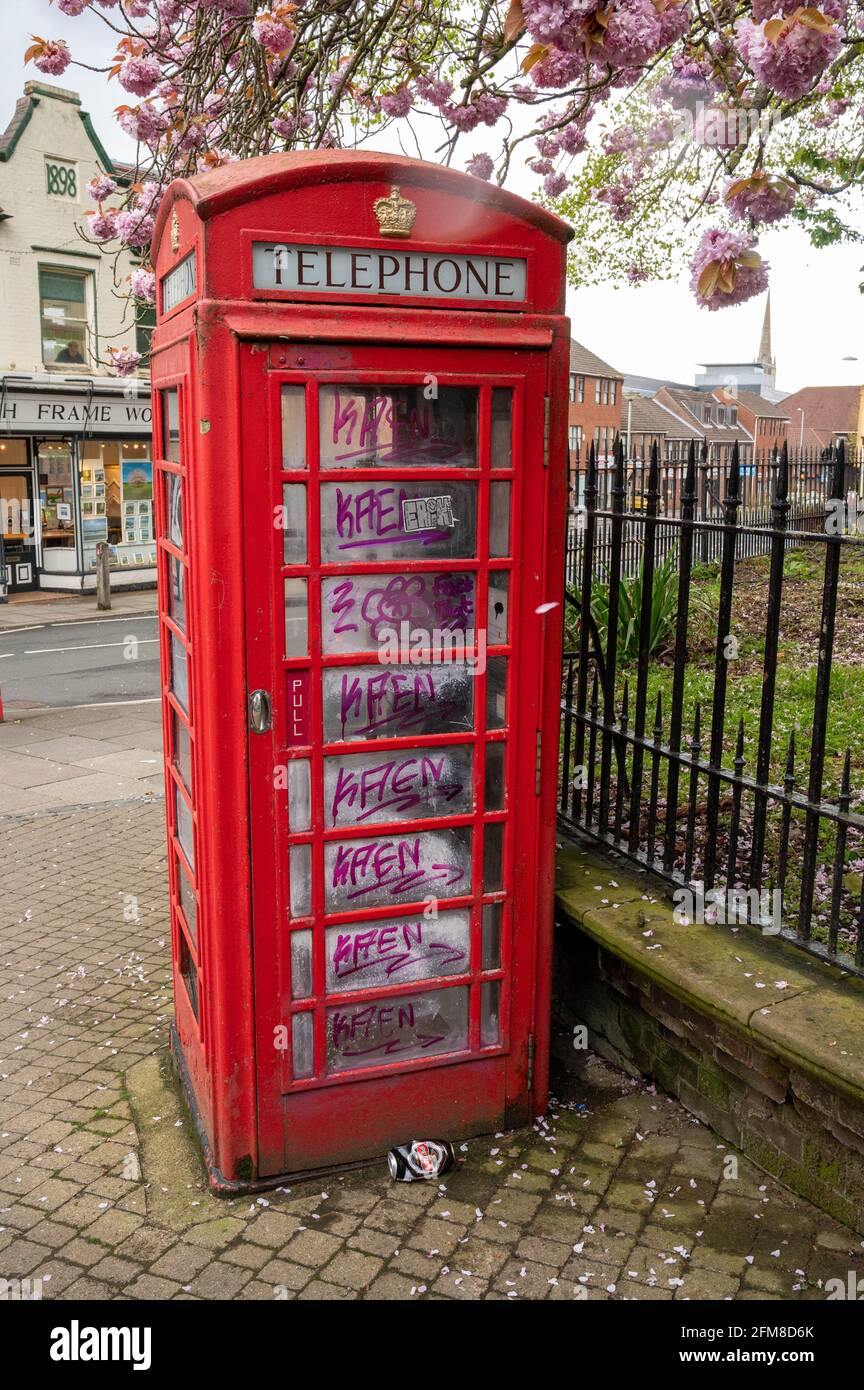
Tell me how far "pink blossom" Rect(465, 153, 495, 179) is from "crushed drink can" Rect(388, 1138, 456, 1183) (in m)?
5.89

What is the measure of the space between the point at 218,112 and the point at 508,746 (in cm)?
501

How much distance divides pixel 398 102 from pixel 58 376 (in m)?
16.1

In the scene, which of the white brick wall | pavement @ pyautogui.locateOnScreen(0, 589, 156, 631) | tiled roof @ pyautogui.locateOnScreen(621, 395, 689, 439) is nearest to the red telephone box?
pavement @ pyautogui.locateOnScreen(0, 589, 156, 631)

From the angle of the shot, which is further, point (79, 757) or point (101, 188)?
point (79, 757)

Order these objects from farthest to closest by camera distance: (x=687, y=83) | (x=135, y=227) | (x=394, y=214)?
(x=135, y=227) → (x=687, y=83) → (x=394, y=214)

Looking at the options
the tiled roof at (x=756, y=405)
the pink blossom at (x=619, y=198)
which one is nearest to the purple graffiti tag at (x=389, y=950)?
the pink blossom at (x=619, y=198)

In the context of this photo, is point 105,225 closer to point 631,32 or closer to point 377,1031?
point 631,32

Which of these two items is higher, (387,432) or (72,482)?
(72,482)

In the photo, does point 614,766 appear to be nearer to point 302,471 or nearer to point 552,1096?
point 552,1096

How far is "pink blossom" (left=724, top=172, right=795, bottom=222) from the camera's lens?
146 inches

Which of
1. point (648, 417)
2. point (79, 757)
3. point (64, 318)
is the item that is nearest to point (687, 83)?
point (79, 757)

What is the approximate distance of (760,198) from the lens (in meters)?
3.87

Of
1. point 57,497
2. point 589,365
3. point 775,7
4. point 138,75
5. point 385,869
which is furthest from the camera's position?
point 589,365
